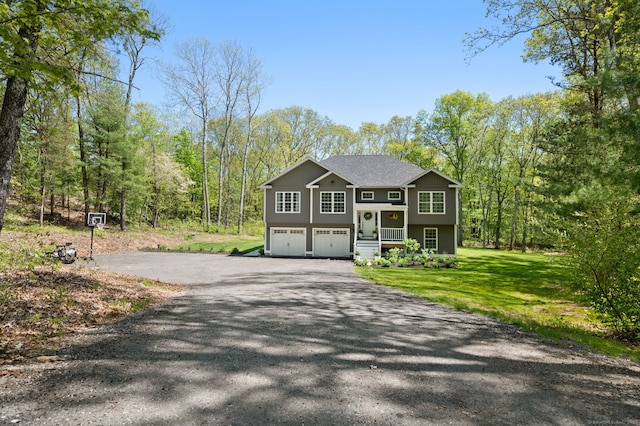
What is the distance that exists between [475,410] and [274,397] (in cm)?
191

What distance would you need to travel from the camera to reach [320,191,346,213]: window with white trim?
22938 mm

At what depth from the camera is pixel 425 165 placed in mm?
39781

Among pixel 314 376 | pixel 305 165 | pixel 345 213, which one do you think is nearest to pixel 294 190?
pixel 305 165

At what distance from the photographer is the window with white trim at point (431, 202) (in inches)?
906

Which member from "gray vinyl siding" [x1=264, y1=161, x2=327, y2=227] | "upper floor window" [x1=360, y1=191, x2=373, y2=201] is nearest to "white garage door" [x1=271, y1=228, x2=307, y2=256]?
"gray vinyl siding" [x1=264, y1=161, x2=327, y2=227]

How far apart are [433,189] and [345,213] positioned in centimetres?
633

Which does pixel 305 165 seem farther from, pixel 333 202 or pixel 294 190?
pixel 333 202

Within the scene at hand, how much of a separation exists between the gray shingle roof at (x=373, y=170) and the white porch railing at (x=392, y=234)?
3232mm

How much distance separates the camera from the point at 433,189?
23.0m

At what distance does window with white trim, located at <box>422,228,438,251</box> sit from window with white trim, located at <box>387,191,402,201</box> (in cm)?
296

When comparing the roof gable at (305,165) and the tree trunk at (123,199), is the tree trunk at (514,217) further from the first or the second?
the tree trunk at (123,199)

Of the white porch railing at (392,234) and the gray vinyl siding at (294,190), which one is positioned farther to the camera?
the gray vinyl siding at (294,190)

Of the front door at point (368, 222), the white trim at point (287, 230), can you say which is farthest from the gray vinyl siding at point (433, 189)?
the white trim at point (287, 230)

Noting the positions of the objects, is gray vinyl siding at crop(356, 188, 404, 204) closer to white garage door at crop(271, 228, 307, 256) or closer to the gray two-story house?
the gray two-story house
